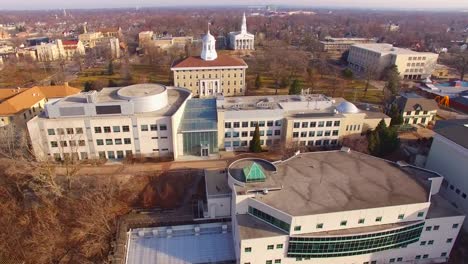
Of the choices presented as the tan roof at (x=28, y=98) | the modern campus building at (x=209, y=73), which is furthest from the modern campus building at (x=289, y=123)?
the tan roof at (x=28, y=98)

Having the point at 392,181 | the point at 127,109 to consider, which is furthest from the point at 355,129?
the point at 127,109

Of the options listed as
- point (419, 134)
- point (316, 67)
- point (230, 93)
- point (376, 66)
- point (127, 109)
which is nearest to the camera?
point (127, 109)

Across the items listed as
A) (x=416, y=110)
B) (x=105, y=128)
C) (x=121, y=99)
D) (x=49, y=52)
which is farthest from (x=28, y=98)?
(x=49, y=52)

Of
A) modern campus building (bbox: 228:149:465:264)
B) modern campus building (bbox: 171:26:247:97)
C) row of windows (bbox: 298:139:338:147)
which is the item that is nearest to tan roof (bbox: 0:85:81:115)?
modern campus building (bbox: 171:26:247:97)

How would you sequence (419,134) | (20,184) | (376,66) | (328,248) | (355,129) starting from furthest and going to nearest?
1. (376,66)
2. (419,134)
3. (355,129)
4. (20,184)
5. (328,248)

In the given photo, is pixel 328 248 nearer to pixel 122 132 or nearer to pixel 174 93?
pixel 122 132

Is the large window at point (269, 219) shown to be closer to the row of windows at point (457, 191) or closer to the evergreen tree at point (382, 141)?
the row of windows at point (457, 191)

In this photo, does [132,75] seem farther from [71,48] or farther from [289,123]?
[289,123]
